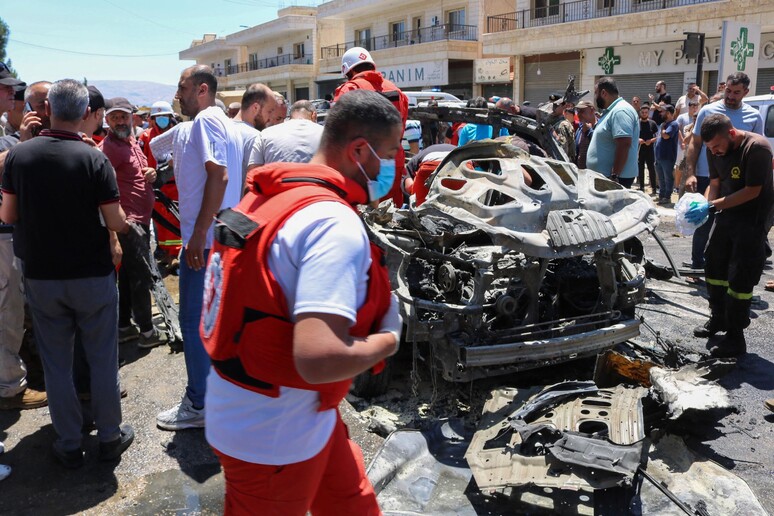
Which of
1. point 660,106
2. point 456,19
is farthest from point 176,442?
point 456,19

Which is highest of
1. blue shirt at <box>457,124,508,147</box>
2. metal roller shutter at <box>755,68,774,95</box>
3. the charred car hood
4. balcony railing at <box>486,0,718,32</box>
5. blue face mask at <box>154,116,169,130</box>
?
balcony railing at <box>486,0,718,32</box>

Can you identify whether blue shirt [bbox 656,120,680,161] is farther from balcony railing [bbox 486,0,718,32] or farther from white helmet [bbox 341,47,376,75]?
balcony railing [bbox 486,0,718,32]

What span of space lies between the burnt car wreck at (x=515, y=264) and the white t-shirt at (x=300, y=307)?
2.06 metres

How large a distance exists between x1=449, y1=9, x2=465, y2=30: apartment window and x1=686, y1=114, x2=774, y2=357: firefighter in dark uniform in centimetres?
2773

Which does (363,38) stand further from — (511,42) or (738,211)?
(738,211)

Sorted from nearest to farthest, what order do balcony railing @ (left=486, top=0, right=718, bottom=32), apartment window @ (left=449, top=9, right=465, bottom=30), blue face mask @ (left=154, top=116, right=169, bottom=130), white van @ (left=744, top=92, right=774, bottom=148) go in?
blue face mask @ (left=154, top=116, right=169, bottom=130) < white van @ (left=744, top=92, right=774, bottom=148) < balcony railing @ (left=486, top=0, right=718, bottom=32) < apartment window @ (left=449, top=9, right=465, bottom=30)

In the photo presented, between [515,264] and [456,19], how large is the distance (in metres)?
30.6

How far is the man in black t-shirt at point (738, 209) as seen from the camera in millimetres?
4988

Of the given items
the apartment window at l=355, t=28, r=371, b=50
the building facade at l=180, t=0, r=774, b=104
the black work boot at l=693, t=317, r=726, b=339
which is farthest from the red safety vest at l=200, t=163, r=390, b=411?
the apartment window at l=355, t=28, r=371, b=50

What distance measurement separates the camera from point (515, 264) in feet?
13.6

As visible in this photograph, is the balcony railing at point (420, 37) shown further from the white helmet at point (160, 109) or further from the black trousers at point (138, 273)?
the black trousers at point (138, 273)

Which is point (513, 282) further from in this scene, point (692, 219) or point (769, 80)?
point (769, 80)

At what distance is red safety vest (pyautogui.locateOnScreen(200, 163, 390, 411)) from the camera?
171cm

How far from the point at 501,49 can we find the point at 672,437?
2649cm
